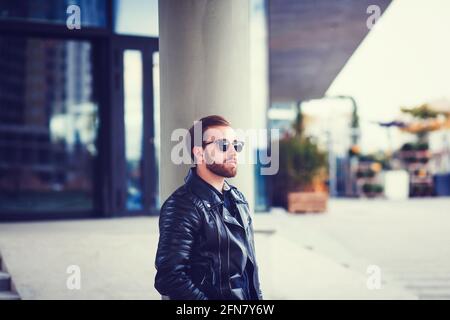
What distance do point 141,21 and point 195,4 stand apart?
15.2 ft

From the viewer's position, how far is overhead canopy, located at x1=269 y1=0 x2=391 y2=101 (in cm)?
820

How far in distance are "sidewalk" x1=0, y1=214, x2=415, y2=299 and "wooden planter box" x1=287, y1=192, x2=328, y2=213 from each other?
16.0 feet

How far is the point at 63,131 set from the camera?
588 inches

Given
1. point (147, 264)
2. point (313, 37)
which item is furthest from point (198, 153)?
point (313, 37)

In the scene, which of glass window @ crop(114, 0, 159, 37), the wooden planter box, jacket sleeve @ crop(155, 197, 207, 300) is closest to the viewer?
jacket sleeve @ crop(155, 197, 207, 300)

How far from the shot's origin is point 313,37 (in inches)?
402

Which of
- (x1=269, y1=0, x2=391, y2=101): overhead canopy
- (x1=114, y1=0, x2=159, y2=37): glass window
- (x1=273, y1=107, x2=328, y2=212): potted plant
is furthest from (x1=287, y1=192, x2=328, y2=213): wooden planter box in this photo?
(x1=114, y1=0, x2=159, y2=37): glass window

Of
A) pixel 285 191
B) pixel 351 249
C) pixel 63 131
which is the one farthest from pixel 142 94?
pixel 63 131

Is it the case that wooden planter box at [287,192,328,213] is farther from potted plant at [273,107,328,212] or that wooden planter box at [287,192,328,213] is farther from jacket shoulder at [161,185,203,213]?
jacket shoulder at [161,185,203,213]

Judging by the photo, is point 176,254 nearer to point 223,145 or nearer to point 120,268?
point 223,145

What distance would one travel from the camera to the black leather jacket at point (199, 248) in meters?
2.14

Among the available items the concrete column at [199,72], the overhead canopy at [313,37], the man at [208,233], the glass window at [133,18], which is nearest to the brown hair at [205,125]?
the man at [208,233]

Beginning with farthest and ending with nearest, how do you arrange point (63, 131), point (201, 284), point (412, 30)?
point (63, 131) → point (412, 30) → point (201, 284)

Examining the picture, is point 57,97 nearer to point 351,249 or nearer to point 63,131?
point 63,131
